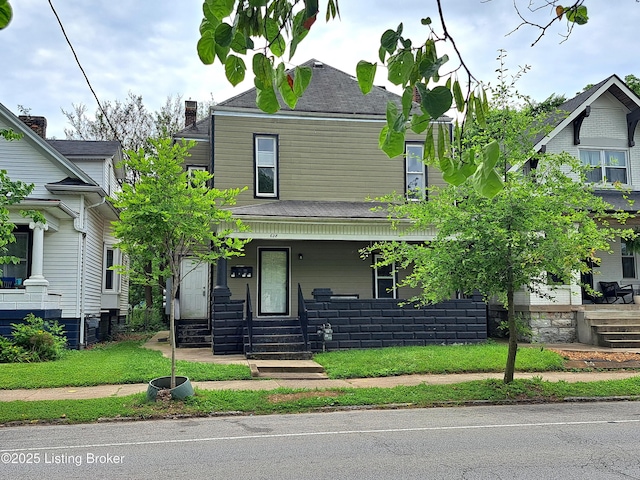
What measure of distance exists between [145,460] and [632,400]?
8.54m

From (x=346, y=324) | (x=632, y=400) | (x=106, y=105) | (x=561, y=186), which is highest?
(x=106, y=105)

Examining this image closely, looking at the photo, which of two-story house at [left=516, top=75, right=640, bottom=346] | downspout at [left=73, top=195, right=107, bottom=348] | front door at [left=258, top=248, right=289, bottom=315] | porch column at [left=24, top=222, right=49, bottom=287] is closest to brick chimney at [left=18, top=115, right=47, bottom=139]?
downspout at [left=73, top=195, right=107, bottom=348]

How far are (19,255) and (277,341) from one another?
842 cm

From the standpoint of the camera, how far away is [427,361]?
1345cm

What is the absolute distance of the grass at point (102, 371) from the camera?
38.0ft

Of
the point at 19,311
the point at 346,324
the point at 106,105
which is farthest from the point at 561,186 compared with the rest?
the point at 106,105

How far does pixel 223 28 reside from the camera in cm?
187

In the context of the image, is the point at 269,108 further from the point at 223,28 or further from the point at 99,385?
the point at 99,385

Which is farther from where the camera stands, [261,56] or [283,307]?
[283,307]

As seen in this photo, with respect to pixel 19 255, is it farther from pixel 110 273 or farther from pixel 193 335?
pixel 193 335

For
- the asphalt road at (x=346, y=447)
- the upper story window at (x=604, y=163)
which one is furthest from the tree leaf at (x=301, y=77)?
the upper story window at (x=604, y=163)

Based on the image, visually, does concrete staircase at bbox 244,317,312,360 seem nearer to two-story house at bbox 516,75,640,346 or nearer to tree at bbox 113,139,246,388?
tree at bbox 113,139,246,388

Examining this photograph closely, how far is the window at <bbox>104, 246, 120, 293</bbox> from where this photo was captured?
22.5 metres

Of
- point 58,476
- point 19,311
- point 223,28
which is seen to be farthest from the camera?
point 19,311
